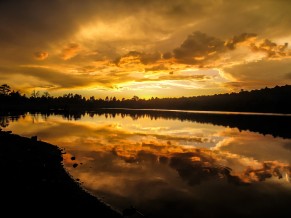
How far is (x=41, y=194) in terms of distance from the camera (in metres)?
13.1

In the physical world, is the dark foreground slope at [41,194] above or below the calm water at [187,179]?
above

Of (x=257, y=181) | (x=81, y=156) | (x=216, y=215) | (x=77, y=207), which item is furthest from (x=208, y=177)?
(x=81, y=156)

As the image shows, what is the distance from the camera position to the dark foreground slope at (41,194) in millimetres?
11266

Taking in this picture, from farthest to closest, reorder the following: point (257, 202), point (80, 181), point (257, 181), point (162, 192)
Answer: point (257, 181), point (80, 181), point (162, 192), point (257, 202)

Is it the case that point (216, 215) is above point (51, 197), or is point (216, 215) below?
below

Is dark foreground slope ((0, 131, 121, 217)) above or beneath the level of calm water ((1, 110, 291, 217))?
above

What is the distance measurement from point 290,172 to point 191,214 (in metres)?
13.1

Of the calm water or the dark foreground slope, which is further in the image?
the calm water

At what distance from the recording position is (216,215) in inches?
523

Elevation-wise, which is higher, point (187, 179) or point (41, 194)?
point (41, 194)

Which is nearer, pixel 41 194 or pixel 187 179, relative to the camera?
pixel 41 194

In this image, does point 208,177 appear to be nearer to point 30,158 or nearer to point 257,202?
point 257,202

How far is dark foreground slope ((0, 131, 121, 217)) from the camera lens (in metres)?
11.3

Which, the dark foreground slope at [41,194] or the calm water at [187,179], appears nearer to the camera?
the dark foreground slope at [41,194]
